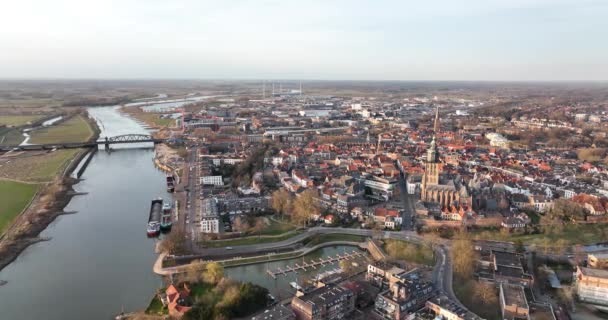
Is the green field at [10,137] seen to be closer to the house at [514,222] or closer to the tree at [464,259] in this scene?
the tree at [464,259]

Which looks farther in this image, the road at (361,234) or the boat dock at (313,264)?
the boat dock at (313,264)

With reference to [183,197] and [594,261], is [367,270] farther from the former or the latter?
[183,197]

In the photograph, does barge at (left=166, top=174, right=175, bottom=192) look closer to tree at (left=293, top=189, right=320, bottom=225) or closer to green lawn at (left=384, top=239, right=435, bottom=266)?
tree at (left=293, top=189, right=320, bottom=225)

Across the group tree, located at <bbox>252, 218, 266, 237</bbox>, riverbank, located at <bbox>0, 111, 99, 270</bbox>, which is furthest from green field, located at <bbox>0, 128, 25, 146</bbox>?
tree, located at <bbox>252, 218, 266, 237</bbox>

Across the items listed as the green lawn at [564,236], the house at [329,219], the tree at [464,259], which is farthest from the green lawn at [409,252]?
the house at [329,219]

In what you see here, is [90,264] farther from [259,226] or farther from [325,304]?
[325,304]

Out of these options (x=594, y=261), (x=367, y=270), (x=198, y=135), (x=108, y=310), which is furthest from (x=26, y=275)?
(x=198, y=135)
